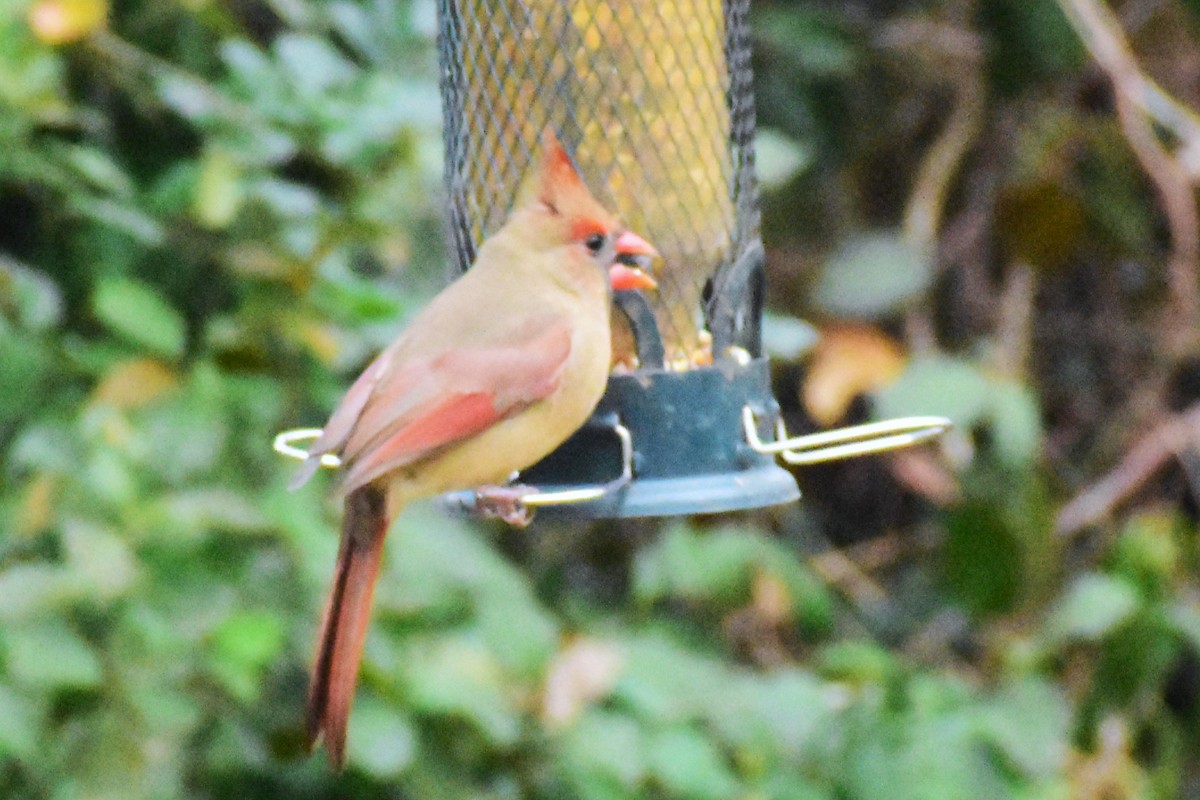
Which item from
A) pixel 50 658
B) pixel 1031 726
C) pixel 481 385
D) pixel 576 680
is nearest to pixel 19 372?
pixel 50 658

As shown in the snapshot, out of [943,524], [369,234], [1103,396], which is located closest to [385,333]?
[369,234]

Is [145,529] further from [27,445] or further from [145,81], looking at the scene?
[145,81]

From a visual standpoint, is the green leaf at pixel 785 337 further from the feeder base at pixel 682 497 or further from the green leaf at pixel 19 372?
the green leaf at pixel 19 372

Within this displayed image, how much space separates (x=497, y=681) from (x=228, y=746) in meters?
0.53

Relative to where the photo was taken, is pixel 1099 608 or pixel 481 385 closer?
pixel 481 385

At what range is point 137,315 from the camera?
3.61 meters

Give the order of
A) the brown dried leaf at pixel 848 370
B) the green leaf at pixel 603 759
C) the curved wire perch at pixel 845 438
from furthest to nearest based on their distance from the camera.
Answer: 1. the brown dried leaf at pixel 848 370
2. the green leaf at pixel 603 759
3. the curved wire perch at pixel 845 438

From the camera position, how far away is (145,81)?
4.11 metres

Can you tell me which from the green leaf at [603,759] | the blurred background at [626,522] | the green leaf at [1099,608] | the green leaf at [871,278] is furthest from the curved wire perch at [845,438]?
the green leaf at [871,278]

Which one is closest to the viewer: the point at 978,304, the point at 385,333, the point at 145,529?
the point at 145,529

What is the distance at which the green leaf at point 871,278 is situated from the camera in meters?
4.36

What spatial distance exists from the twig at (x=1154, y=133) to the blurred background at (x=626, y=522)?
0.6 inches

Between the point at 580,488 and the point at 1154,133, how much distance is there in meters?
2.76

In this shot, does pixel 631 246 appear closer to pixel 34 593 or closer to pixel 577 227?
pixel 577 227
